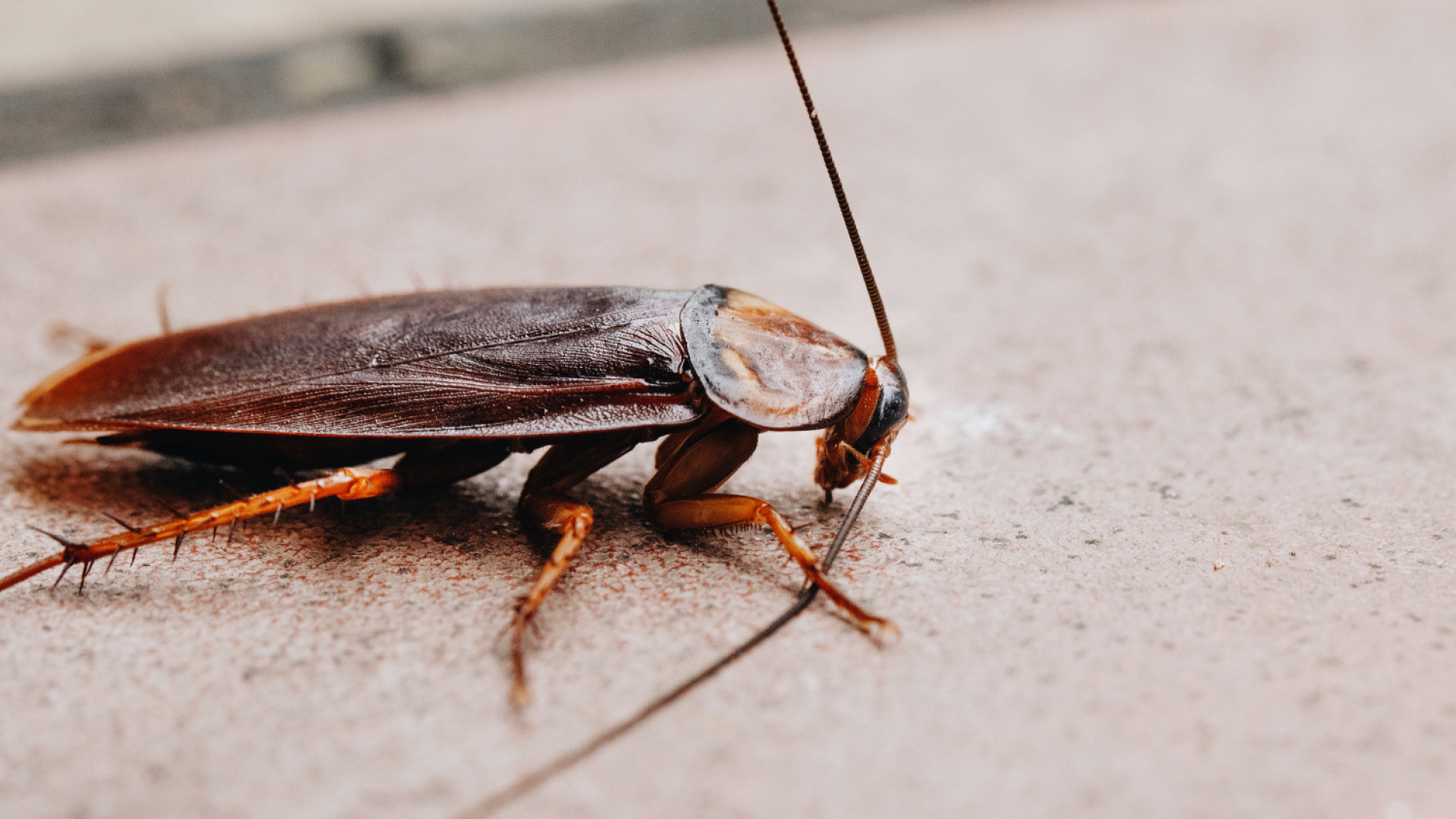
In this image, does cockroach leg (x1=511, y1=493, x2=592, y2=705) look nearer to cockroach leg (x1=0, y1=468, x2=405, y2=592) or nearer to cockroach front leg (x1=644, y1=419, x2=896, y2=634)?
cockroach front leg (x1=644, y1=419, x2=896, y2=634)

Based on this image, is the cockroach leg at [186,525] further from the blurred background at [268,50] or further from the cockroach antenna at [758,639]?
the blurred background at [268,50]

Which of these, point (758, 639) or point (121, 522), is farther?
point (121, 522)

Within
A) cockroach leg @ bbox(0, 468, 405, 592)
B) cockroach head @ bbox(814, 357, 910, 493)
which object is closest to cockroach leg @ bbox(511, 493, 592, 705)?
cockroach leg @ bbox(0, 468, 405, 592)

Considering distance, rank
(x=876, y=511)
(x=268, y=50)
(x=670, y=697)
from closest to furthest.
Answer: (x=670, y=697) < (x=876, y=511) < (x=268, y=50)

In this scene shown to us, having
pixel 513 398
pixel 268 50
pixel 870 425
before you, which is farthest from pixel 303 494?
pixel 268 50

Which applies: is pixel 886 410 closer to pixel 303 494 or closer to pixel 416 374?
pixel 416 374

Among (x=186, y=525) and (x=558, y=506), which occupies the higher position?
(x=186, y=525)
